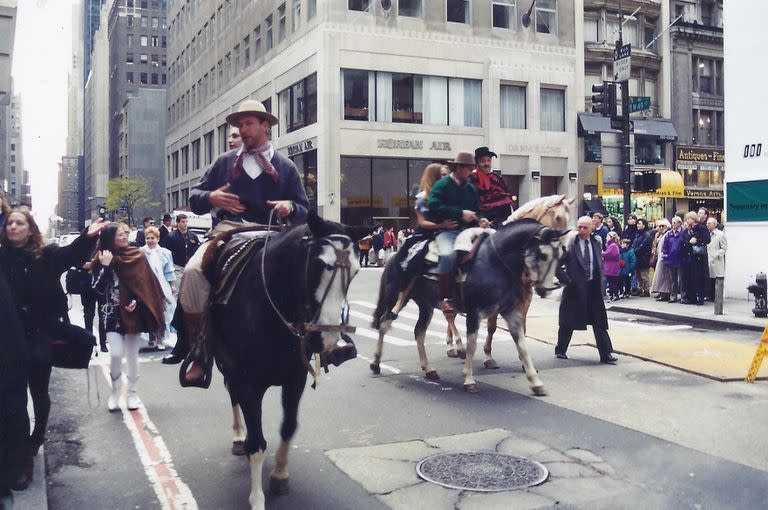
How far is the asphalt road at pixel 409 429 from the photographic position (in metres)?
5.19

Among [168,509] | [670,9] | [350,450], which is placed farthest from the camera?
[670,9]

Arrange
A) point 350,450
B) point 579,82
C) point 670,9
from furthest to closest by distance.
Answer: point 670,9 → point 579,82 → point 350,450

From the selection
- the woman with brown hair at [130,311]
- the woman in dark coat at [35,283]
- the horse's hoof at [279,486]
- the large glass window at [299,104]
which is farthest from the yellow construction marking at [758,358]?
the large glass window at [299,104]

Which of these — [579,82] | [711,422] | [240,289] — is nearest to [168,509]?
[240,289]

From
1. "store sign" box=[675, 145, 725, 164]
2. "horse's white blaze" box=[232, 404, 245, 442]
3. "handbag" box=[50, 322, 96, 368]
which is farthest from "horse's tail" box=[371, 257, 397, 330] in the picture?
"store sign" box=[675, 145, 725, 164]

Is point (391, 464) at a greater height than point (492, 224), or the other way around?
point (492, 224)

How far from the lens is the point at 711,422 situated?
7.00 meters

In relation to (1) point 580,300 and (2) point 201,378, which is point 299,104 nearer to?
(1) point 580,300

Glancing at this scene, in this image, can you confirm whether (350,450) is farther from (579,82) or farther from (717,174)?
(717,174)

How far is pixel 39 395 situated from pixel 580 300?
7188 mm

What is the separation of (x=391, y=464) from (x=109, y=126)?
147 meters

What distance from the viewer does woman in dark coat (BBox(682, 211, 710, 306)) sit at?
57.9ft

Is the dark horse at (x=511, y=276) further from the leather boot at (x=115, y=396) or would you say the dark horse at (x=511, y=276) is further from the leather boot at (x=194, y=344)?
the leather boot at (x=115, y=396)

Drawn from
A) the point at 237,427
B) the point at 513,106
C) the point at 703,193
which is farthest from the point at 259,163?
the point at 703,193
